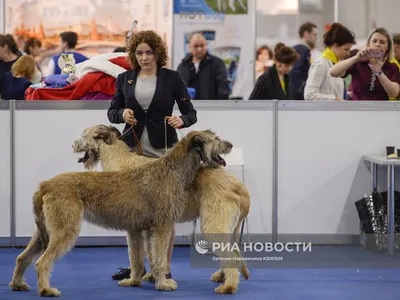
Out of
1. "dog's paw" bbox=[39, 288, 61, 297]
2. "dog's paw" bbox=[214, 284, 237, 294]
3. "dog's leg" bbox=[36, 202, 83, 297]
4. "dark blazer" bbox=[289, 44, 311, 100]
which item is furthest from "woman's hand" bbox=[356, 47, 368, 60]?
"dog's paw" bbox=[39, 288, 61, 297]

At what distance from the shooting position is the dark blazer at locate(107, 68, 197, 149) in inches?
227

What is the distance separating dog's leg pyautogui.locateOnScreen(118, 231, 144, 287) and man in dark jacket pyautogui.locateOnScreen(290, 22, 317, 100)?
3714 mm

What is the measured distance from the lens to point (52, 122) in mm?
7199

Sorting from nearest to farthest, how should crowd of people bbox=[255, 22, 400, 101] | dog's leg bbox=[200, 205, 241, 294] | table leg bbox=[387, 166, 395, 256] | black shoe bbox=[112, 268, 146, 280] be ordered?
dog's leg bbox=[200, 205, 241, 294] → black shoe bbox=[112, 268, 146, 280] → table leg bbox=[387, 166, 395, 256] → crowd of people bbox=[255, 22, 400, 101]

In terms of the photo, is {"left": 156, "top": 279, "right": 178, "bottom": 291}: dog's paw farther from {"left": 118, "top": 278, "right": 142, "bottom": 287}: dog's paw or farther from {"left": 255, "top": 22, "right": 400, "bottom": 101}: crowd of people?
{"left": 255, "top": 22, "right": 400, "bottom": 101}: crowd of people

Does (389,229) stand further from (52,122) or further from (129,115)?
(52,122)

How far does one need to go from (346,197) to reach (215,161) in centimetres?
223

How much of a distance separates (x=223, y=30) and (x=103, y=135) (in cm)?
543

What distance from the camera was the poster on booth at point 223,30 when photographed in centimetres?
1077

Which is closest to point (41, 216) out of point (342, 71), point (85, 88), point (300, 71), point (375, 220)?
point (85, 88)

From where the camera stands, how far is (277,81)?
826 centimetres

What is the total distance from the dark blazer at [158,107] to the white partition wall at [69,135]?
4.42 ft

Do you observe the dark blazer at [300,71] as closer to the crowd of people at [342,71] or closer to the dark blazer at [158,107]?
the crowd of people at [342,71]

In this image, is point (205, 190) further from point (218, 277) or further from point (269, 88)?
point (269, 88)
